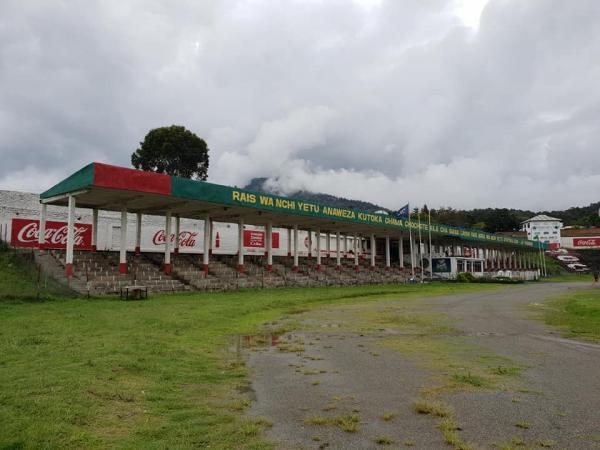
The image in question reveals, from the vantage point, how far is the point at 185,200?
30.2 m

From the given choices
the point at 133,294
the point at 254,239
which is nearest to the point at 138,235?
the point at 254,239

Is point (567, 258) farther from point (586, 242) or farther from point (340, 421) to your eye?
point (340, 421)

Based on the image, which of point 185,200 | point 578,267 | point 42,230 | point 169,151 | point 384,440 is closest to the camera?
point 384,440

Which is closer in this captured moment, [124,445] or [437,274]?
[124,445]

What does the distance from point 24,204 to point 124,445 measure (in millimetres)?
31549

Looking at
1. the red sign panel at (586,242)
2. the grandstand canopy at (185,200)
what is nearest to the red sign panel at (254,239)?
the grandstand canopy at (185,200)

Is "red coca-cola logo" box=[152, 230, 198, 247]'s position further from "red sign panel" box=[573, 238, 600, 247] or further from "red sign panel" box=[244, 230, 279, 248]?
"red sign panel" box=[573, 238, 600, 247]

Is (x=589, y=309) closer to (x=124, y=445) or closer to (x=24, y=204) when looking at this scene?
(x=124, y=445)

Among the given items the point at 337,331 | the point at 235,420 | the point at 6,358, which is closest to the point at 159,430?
the point at 235,420

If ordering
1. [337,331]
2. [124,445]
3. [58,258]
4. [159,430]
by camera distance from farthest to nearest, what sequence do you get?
[58,258] < [337,331] < [159,430] < [124,445]

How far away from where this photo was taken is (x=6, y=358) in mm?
8609

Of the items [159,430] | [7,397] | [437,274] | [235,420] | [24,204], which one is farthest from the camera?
[437,274]

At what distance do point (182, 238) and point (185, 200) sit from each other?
29.8ft

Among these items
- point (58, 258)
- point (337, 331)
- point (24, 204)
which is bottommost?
point (337, 331)
